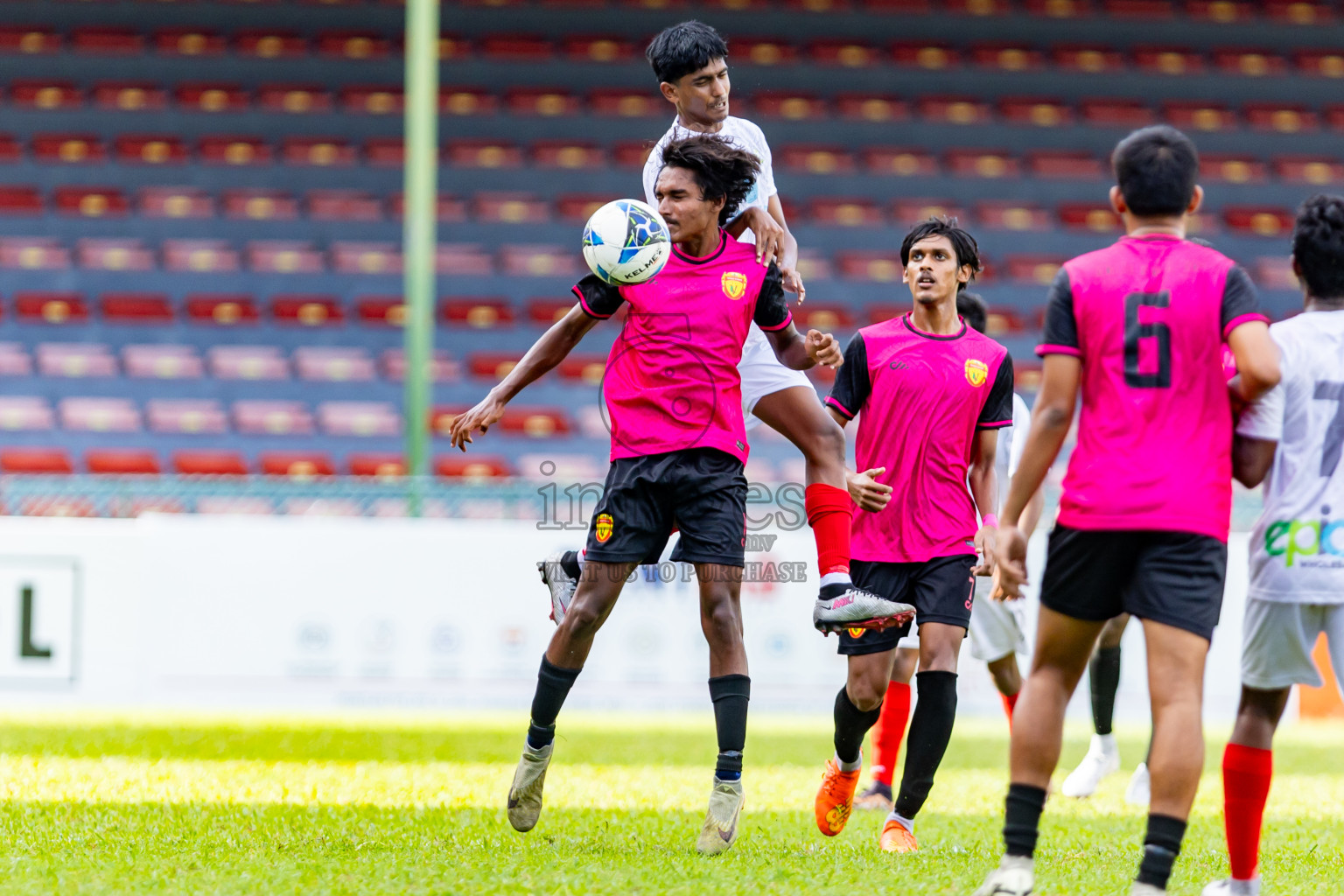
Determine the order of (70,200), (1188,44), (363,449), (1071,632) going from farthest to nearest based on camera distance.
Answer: (1188,44) < (70,200) < (363,449) < (1071,632)

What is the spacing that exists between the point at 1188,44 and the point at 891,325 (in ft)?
53.8

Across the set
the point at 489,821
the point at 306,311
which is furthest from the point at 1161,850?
the point at 306,311

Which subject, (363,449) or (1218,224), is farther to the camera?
(1218,224)

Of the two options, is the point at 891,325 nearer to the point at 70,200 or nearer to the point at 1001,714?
the point at 1001,714

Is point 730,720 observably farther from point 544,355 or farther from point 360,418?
point 360,418

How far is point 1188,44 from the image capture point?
1917 cm

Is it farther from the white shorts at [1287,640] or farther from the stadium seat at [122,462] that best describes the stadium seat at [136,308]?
the white shorts at [1287,640]

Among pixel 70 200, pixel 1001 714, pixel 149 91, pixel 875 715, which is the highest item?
pixel 149 91

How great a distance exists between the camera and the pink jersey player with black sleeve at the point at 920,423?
15.4 feet

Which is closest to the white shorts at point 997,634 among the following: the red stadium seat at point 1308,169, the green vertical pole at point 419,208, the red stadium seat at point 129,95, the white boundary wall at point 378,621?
the white boundary wall at point 378,621

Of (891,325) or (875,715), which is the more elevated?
(891,325)

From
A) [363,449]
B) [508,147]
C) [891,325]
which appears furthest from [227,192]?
[891,325]

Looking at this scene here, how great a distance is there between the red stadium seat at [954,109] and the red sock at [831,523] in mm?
14666

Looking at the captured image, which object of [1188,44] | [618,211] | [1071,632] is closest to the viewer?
[1071,632]
